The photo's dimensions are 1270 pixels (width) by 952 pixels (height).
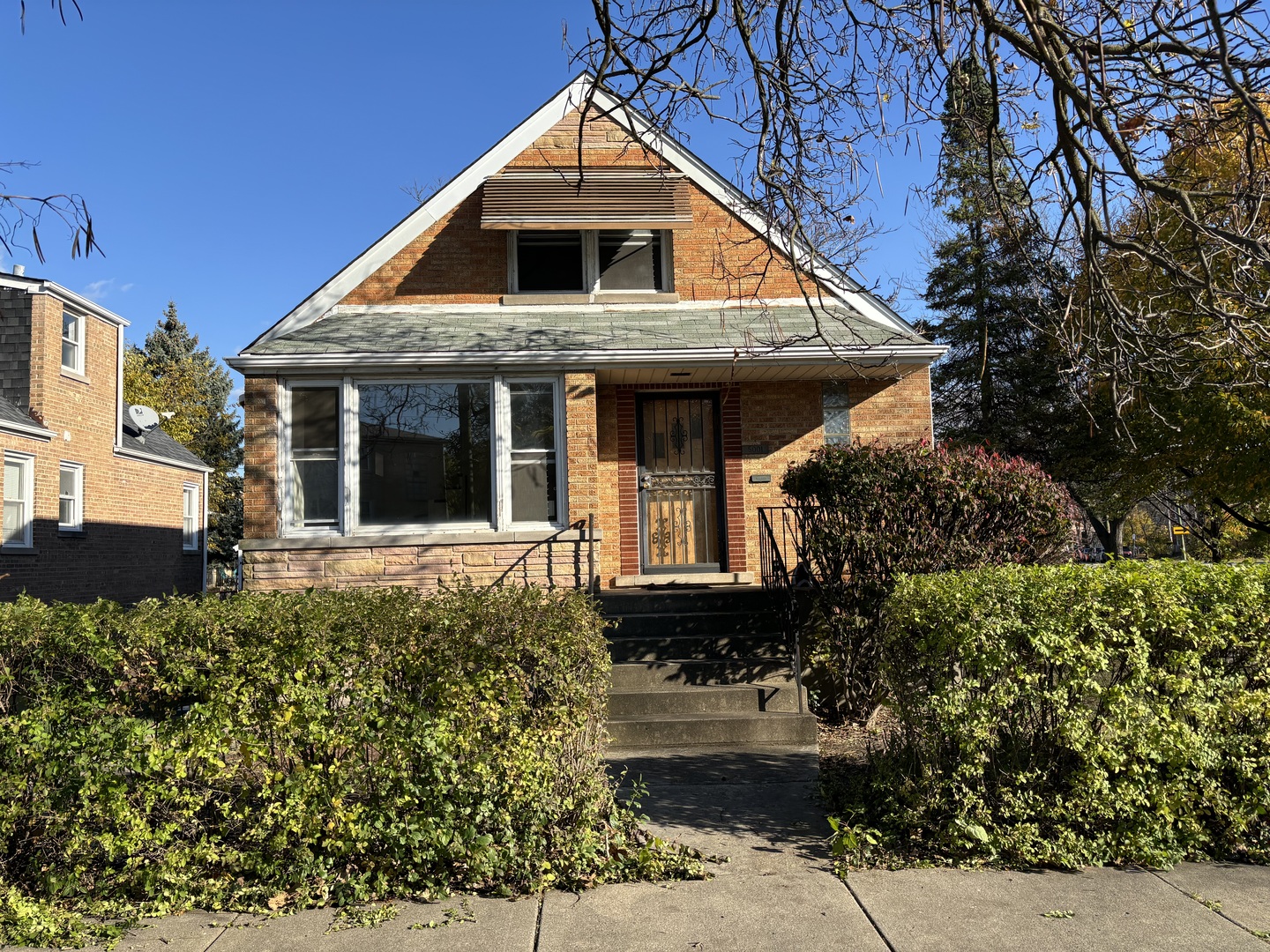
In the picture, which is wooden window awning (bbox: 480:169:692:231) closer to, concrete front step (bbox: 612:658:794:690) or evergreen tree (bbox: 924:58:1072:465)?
concrete front step (bbox: 612:658:794:690)

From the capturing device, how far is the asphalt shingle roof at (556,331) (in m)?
9.73

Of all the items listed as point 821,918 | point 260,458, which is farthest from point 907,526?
point 260,458

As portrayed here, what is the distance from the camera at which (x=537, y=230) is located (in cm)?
1126

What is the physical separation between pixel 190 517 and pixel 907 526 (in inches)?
807

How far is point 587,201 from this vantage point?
35.9ft

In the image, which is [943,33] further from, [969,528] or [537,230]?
[537,230]

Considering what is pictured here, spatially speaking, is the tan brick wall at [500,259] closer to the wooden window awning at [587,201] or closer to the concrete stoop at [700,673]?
the wooden window awning at [587,201]

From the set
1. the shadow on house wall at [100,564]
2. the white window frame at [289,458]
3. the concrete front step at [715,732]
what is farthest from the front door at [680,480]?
the shadow on house wall at [100,564]

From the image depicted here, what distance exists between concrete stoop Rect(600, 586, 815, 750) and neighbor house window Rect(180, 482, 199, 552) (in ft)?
55.6

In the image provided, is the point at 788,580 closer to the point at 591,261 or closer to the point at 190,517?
the point at 591,261

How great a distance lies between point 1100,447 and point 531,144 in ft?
48.1

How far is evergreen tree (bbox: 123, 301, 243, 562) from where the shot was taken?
35250 millimetres

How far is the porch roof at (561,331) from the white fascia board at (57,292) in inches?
352

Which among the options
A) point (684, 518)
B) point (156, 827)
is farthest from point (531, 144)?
point (156, 827)
